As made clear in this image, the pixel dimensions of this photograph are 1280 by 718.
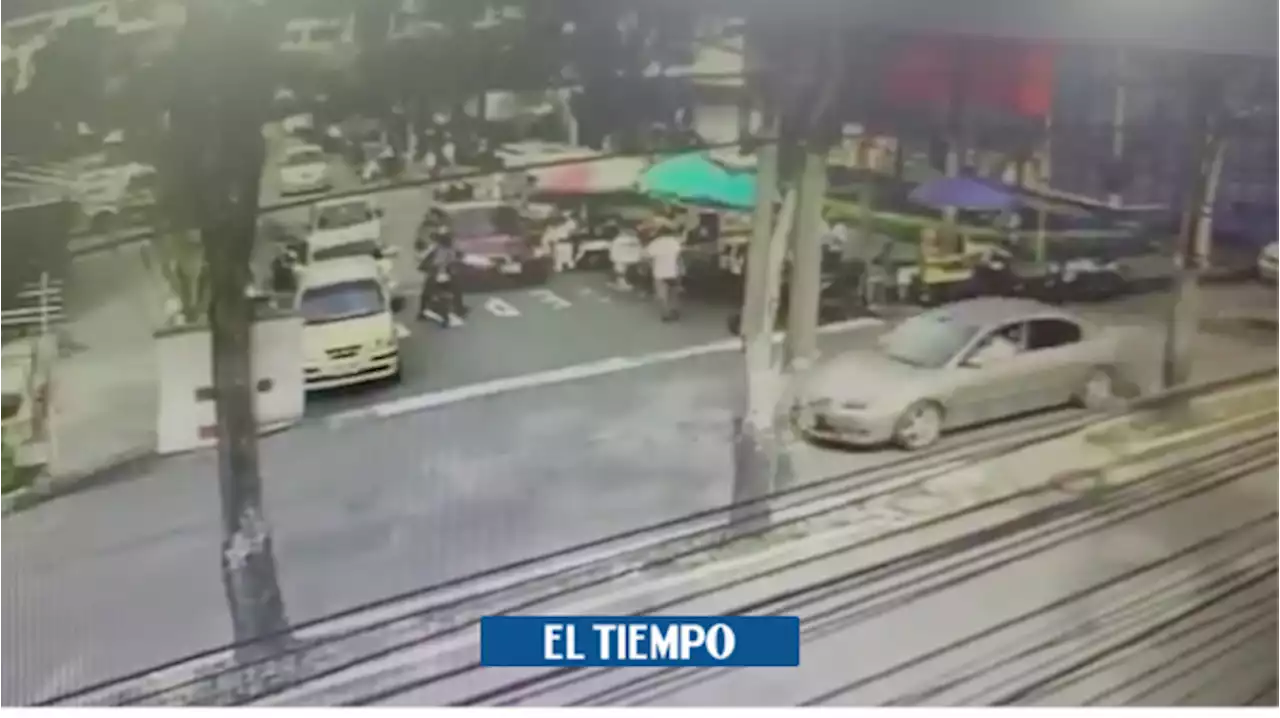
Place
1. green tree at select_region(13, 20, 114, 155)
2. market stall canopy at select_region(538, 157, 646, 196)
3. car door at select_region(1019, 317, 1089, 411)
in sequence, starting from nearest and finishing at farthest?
green tree at select_region(13, 20, 114, 155) < market stall canopy at select_region(538, 157, 646, 196) < car door at select_region(1019, 317, 1089, 411)

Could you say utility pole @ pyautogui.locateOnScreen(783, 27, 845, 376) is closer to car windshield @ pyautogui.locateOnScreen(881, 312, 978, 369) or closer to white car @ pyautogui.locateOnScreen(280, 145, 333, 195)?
car windshield @ pyautogui.locateOnScreen(881, 312, 978, 369)

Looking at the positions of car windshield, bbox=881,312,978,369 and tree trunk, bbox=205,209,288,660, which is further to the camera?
car windshield, bbox=881,312,978,369

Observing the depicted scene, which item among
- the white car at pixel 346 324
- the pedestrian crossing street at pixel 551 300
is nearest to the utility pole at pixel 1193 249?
the pedestrian crossing street at pixel 551 300

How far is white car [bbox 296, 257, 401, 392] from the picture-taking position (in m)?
1.40

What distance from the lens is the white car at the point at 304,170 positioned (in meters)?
1.37

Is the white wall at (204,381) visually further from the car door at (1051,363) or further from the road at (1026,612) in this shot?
the car door at (1051,363)

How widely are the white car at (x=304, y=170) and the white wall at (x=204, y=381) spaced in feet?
0.41

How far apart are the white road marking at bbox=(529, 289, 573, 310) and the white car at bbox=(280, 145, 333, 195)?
0.74 feet

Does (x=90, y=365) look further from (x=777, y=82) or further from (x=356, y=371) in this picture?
(x=777, y=82)

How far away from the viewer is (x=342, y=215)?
4.58 feet

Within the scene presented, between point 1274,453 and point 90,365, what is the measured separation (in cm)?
123

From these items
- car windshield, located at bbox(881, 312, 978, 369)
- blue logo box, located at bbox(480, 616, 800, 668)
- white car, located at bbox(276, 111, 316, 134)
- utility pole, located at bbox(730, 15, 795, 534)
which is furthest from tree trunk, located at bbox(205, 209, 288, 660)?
car windshield, located at bbox(881, 312, 978, 369)

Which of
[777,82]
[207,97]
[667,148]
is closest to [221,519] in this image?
[207,97]

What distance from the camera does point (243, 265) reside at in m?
1.38
